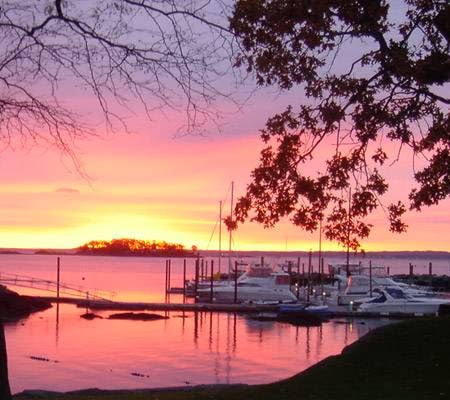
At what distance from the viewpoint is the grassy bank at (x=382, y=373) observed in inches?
468

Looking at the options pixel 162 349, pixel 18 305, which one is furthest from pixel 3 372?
Result: pixel 18 305

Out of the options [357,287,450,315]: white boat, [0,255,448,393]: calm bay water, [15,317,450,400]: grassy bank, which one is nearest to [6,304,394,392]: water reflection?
[0,255,448,393]: calm bay water

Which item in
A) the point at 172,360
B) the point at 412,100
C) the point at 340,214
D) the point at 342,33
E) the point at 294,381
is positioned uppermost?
the point at 342,33

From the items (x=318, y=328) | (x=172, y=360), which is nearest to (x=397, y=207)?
(x=172, y=360)

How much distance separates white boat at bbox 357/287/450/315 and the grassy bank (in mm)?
38599

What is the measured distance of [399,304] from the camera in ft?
174

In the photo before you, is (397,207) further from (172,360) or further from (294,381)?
(172,360)

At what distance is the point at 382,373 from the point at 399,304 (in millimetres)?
41370

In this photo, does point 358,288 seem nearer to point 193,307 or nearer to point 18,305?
point 193,307

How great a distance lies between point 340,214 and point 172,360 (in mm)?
22323

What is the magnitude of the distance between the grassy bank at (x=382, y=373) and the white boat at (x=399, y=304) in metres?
38.6

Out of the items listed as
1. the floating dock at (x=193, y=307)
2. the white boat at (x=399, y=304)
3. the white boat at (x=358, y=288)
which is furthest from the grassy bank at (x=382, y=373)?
the white boat at (x=358, y=288)

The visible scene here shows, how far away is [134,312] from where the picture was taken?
55500 mm

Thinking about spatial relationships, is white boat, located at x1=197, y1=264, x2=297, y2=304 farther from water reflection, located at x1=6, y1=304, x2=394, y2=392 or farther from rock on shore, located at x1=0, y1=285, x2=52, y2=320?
rock on shore, located at x1=0, y1=285, x2=52, y2=320
